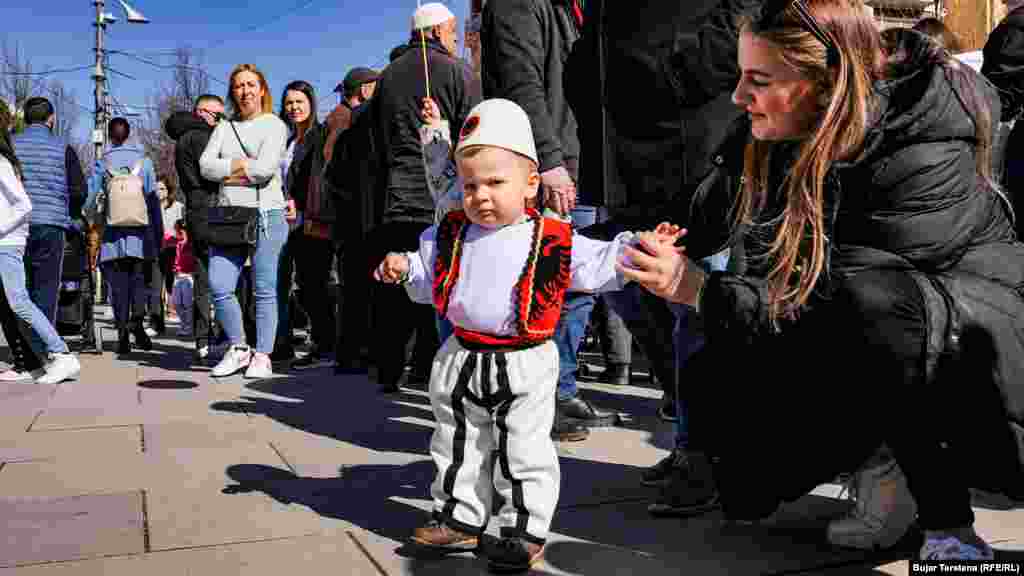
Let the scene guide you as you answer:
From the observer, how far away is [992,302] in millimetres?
2195

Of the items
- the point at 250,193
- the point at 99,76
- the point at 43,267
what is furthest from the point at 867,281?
the point at 99,76

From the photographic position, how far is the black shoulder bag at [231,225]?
665 cm

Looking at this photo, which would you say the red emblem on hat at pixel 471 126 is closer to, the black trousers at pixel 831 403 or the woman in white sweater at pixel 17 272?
the black trousers at pixel 831 403

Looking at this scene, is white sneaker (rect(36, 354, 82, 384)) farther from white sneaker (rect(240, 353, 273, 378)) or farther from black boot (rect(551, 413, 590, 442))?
black boot (rect(551, 413, 590, 442))

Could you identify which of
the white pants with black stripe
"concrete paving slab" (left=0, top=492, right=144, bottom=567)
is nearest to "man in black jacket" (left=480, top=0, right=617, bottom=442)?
the white pants with black stripe

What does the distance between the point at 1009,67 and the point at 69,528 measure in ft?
13.4

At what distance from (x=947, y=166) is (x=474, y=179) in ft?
3.95

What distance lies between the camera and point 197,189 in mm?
7230

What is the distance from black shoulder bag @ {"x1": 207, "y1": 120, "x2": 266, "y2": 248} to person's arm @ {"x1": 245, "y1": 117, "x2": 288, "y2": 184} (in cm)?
9

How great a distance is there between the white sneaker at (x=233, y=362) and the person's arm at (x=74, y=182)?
6.67 feet

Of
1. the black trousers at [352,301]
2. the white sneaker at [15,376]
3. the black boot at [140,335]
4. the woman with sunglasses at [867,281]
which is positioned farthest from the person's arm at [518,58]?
the black boot at [140,335]

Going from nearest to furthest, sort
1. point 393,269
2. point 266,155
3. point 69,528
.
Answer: point 393,269
point 69,528
point 266,155

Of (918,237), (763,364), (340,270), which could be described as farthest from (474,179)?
(340,270)

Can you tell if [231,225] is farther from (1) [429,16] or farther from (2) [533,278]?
(2) [533,278]
